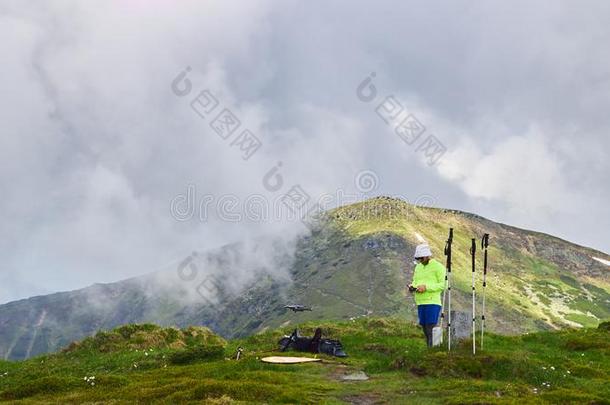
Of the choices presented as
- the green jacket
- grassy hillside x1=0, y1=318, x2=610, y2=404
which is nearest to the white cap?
the green jacket

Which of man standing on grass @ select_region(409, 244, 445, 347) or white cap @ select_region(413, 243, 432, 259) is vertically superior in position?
white cap @ select_region(413, 243, 432, 259)

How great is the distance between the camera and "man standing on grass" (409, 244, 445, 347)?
24.3 m

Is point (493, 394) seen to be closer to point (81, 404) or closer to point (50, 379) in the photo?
point (81, 404)

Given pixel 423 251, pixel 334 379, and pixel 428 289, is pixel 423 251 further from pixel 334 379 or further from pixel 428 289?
pixel 334 379

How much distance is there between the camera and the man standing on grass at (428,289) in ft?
79.9

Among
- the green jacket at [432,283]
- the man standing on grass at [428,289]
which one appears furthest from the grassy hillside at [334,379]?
the green jacket at [432,283]

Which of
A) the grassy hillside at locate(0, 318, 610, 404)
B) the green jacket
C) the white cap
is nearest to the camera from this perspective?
the grassy hillside at locate(0, 318, 610, 404)

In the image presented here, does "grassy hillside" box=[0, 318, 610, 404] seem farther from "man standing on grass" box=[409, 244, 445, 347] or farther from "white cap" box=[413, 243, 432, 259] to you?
"white cap" box=[413, 243, 432, 259]

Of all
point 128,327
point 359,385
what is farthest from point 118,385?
point 128,327

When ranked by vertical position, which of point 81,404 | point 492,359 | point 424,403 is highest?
point 492,359

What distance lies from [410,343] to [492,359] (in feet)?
30.3

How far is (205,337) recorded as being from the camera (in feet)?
133

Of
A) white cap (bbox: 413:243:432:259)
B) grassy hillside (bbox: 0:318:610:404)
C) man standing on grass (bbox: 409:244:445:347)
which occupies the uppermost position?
white cap (bbox: 413:243:432:259)

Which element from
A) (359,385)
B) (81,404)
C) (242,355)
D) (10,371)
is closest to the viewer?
(81,404)
